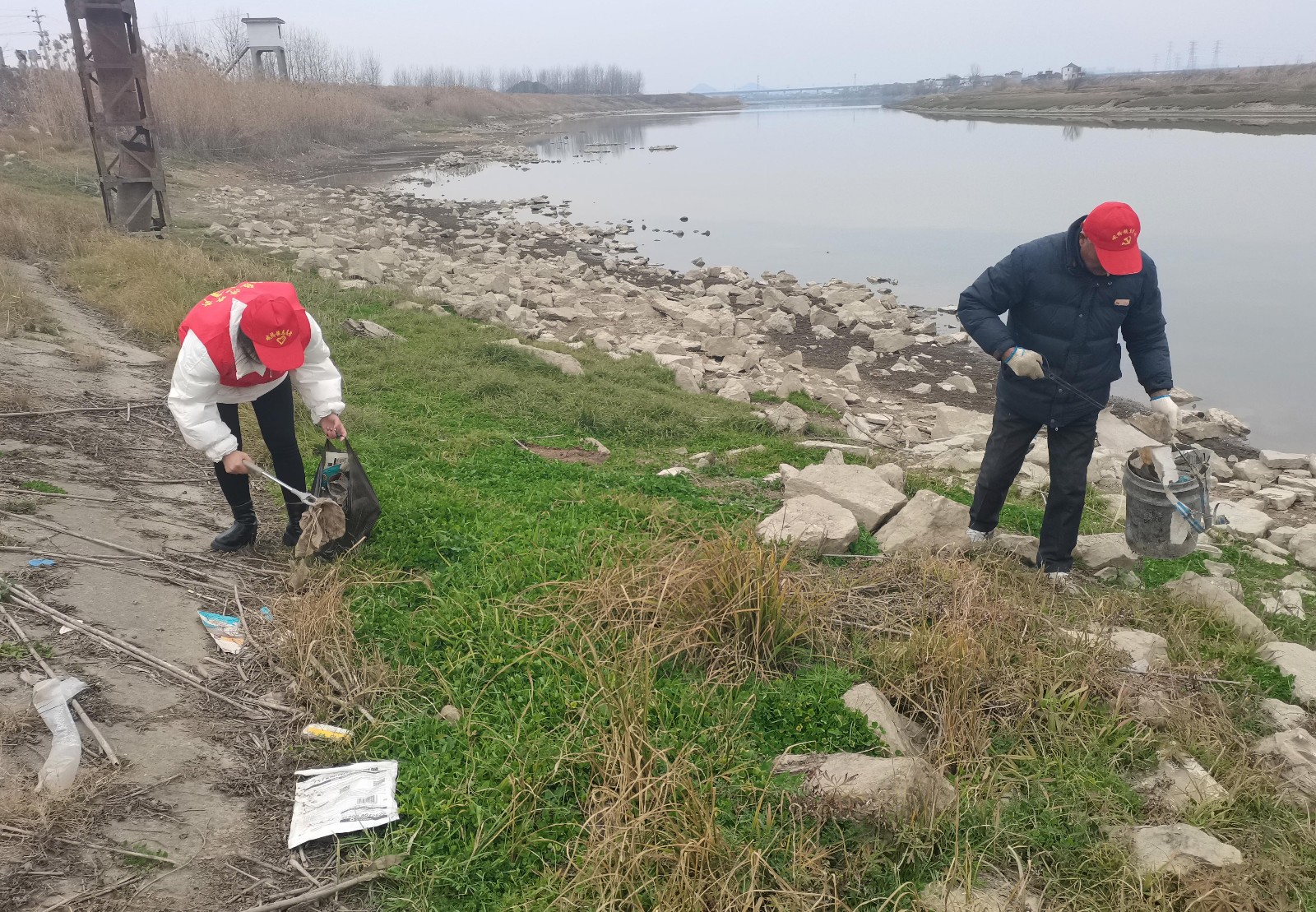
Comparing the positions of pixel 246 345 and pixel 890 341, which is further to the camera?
pixel 890 341

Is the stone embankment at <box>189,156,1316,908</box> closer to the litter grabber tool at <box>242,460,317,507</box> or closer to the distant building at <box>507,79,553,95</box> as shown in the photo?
the litter grabber tool at <box>242,460,317,507</box>

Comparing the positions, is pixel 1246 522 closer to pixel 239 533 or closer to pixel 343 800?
pixel 343 800

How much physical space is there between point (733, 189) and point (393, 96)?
33.9 meters

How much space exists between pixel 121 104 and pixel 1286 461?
639 inches

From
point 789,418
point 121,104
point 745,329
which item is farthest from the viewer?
Result: point 745,329

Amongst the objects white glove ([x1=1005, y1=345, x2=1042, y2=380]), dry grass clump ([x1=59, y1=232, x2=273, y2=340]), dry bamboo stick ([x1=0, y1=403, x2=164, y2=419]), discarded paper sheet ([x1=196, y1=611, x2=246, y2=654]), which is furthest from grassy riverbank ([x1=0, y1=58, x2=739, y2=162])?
white glove ([x1=1005, y1=345, x2=1042, y2=380])

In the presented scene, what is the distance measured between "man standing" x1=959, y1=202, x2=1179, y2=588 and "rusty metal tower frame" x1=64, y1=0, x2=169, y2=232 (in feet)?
43.7

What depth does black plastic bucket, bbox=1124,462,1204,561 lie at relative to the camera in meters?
4.44

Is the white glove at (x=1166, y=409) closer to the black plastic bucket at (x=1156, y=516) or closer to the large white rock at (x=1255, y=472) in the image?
the black plastic bucket at (x=1156, y=516)

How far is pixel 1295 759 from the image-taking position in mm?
3338

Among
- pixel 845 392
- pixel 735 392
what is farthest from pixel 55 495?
pixel 845 392

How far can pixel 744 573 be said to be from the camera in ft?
12.6

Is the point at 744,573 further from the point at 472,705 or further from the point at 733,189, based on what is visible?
the point at 733,189

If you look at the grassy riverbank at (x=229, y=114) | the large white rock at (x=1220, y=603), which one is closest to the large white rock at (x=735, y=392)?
the large white rock at (x=1220, y=603)
